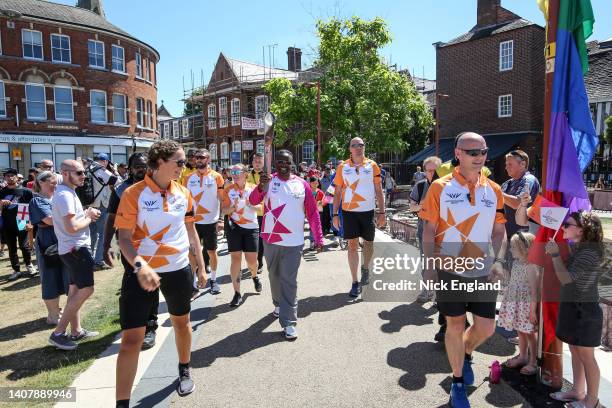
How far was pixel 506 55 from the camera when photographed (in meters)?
25.9

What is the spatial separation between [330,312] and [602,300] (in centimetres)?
295

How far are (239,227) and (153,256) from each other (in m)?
2.73

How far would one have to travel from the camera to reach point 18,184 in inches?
351

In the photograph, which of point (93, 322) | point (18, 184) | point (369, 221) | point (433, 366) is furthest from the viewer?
point (18, 184)

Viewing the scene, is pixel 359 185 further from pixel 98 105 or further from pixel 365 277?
pixel 98 105

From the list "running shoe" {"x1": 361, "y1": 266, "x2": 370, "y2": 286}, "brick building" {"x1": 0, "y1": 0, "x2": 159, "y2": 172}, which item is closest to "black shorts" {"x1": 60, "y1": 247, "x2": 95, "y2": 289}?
"running shoe" {"x1": 361, "y1": 266, "x2": 370, "y2": 286}

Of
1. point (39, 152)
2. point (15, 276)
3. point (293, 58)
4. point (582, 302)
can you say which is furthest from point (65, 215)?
point (293, 58)

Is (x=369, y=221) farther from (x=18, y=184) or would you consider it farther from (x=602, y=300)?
(x=18, y=184)

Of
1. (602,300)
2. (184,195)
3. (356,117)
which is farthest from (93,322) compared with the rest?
(356,117)

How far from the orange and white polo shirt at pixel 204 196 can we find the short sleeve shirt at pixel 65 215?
1.82 meters

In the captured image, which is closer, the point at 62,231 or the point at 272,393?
the point at 272,393

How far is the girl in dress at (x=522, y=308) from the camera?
376 centimetres

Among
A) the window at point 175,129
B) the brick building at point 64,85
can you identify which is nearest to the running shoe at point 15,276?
the brick building at point 64,85

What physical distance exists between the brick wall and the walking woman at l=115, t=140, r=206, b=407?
28239mm
